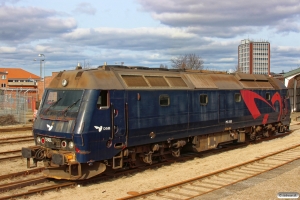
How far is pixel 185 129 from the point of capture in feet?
44.7

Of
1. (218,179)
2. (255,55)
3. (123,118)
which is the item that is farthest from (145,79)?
(255,55)

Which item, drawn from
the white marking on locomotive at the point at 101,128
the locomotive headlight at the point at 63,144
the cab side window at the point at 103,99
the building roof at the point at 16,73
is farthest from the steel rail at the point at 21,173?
the building roof at the point at 16,73

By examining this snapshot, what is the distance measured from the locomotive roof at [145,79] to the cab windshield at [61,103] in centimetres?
25

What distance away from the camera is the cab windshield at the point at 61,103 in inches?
410

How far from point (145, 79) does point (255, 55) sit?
5209 inches

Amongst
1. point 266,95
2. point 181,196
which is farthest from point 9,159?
point 266,95

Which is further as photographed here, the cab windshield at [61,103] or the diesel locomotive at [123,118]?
the cab windshield at [61,103]

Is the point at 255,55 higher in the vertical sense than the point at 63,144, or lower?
higher

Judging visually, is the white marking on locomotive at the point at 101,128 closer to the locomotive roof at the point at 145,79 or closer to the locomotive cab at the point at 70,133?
the locomotive cab at the point at 70,133

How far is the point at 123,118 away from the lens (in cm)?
1109

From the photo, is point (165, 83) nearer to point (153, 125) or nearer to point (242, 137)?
point (153, 125)

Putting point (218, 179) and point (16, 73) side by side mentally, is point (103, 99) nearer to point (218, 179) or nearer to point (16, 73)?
point (218, 179)

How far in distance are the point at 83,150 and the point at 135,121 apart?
2.26 m

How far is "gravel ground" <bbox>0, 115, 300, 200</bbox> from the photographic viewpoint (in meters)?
9.69
